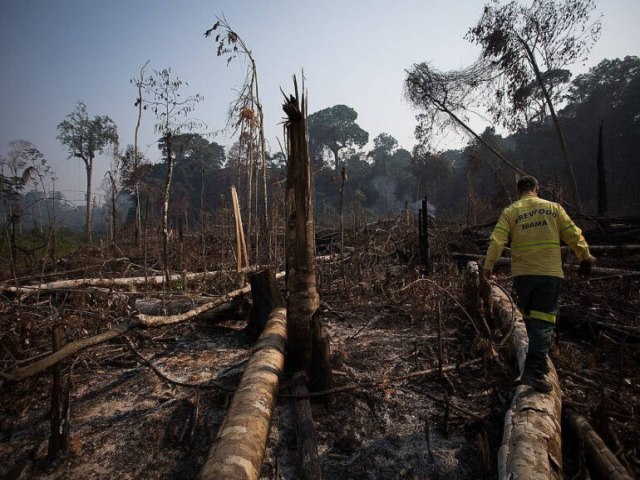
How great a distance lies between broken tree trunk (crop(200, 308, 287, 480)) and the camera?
5.10 ft

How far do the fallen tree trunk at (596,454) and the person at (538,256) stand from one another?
1.44ft

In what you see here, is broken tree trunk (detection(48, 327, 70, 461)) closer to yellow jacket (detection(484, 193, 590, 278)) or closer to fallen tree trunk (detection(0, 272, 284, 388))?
fallen tree trunk (detection(0, 272, 284, 388))

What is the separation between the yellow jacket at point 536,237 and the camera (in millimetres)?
2684

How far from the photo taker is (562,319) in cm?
427

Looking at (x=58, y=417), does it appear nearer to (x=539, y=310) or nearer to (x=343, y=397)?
(x=343, y=397)

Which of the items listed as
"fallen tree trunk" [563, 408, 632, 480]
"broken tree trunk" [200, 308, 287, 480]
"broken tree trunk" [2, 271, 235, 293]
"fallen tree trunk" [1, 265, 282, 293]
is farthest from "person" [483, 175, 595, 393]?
"broken tree trunk" [2, 271, 235, 293]

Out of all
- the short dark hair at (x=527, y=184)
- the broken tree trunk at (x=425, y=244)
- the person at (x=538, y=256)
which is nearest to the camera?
the person at (x=538, y=256)

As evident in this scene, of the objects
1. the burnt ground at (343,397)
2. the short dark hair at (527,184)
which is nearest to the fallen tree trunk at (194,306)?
the burnt ground at (343,397)

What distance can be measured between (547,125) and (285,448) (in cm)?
3336

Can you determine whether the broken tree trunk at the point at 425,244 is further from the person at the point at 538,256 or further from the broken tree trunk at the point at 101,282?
the broken tree trunk at the point at 101,282

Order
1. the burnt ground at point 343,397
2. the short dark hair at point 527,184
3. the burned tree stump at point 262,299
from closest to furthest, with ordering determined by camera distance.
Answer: the burnt ground at point 343,397, the short dark hair at point 527,184, the burned tree stump at point 262,299

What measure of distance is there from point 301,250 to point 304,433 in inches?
53.1

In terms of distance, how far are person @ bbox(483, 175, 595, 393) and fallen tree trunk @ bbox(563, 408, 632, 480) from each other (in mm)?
438

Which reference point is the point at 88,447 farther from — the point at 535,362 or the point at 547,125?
the point at 547,125
